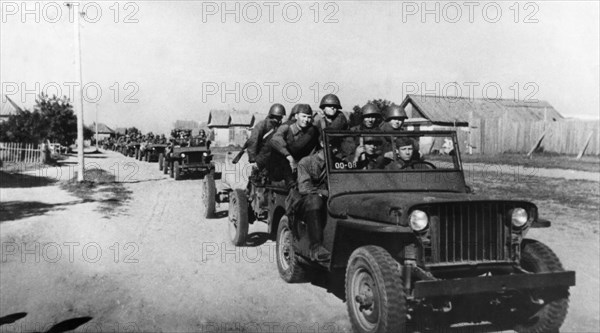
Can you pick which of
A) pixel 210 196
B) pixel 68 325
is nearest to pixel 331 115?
pixel 68 325

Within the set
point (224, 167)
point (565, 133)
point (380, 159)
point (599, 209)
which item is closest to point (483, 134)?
point (565, 133)

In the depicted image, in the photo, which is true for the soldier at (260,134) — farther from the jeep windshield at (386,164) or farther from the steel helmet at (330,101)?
the jeep windshield at (386,164)

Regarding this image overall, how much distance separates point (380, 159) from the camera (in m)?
5.54

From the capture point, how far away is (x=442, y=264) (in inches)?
159

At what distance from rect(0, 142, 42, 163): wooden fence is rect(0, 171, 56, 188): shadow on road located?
6.64 meters

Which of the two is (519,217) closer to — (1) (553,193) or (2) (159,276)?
(2) (159,276)

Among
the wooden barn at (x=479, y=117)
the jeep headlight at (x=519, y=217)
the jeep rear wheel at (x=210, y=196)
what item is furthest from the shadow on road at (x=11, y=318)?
the wooden barn at (x=479, y=117)

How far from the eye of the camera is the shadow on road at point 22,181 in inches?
558

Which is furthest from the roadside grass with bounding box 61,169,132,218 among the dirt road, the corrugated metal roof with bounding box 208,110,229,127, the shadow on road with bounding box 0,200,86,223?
the corrugated metal roof with bounding box 208,110,229,127

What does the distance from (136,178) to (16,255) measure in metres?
11.6

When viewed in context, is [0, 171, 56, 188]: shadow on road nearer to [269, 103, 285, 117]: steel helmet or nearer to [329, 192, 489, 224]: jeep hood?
[269, 103, 285, 117]: steel helmet

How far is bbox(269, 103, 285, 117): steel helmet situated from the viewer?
845 centimetres

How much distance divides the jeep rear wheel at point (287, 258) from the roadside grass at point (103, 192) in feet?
19.3

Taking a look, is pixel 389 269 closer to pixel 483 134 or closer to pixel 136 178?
pixel 136 178
